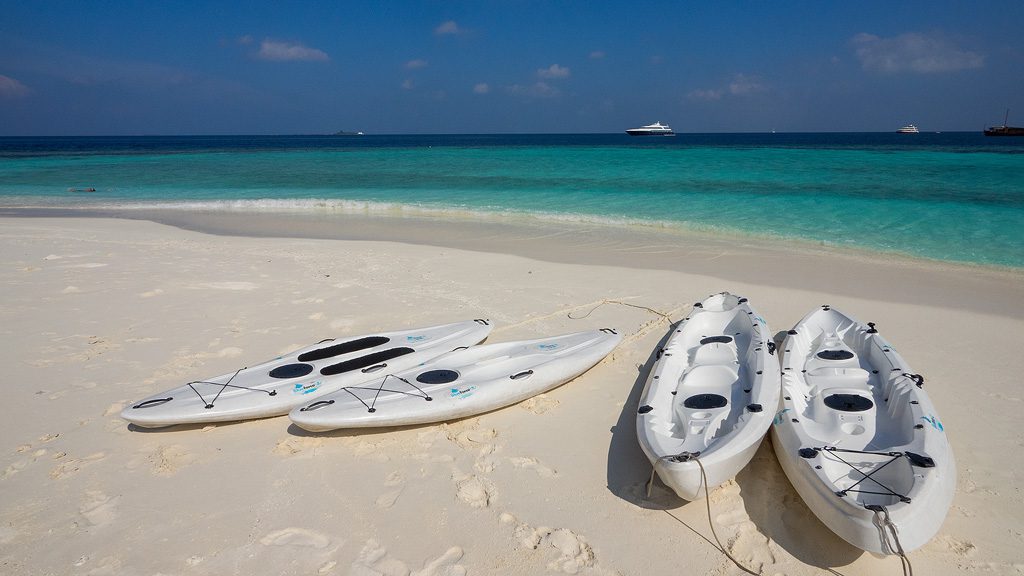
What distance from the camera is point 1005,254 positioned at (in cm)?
1023

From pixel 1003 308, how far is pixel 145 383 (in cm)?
928

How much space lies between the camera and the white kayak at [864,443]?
2.97 metres

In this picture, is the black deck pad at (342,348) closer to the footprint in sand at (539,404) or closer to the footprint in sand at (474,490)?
the footprint in sand at (539,404)

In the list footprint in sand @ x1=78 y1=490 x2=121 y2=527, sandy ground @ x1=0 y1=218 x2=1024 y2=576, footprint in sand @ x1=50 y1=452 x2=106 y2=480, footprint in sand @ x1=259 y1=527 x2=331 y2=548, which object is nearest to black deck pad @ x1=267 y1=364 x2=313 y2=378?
sandy ground @ x1=0 y1=218 x2=1024 y2=576

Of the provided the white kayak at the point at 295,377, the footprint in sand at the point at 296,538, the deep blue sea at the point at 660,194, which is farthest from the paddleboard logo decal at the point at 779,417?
the deep blue sea at the point at 660,194

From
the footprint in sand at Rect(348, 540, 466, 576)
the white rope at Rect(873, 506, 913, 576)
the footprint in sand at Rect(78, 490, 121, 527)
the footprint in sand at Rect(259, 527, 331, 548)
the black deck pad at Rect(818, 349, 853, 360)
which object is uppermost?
the black deck pad at Rect(818, 349, 853, 360)

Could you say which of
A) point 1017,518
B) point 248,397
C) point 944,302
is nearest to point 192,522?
point 248,397

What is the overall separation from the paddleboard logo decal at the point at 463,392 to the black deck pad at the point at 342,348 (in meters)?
1.22

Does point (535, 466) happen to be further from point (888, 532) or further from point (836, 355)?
point (836, 355)

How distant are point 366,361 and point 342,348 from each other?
33cm

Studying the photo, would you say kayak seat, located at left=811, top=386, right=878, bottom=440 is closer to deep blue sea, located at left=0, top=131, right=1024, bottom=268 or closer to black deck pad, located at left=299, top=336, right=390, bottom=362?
black deck pad, located at left=299, top=336, right=390, bottom=362

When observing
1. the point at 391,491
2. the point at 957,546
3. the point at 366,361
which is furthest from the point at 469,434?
the point at 957,546

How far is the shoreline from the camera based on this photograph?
8.23 meters

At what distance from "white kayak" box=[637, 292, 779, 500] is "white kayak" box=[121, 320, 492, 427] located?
1.95 metres
